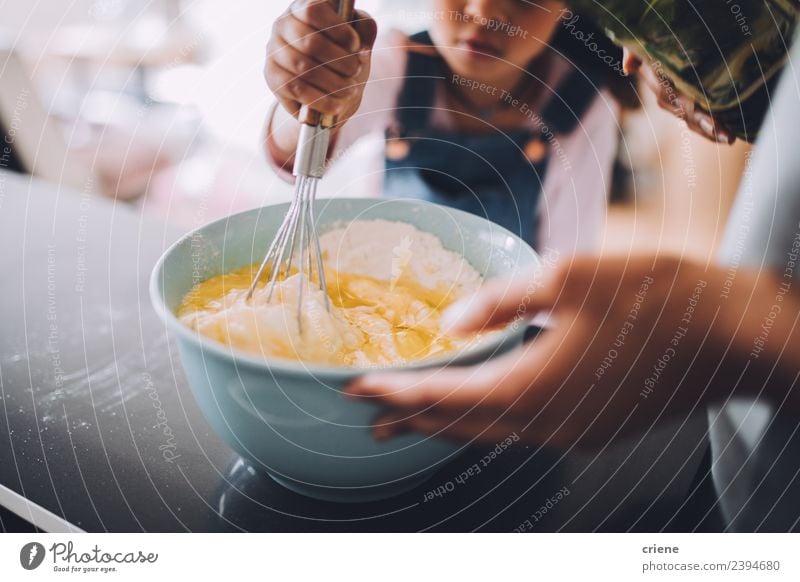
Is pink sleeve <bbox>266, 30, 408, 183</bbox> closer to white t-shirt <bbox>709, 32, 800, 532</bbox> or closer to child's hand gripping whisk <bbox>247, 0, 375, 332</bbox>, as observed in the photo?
child's hand gripping whisk <bbox>247, 0, 375, 332</bbox>

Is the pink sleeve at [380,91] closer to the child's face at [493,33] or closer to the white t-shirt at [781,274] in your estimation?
the child's face at [493,33]

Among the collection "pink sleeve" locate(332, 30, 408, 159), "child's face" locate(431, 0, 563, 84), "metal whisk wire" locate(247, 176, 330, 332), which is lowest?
"metal whisk wire" locate(247, 176, 330, 332)

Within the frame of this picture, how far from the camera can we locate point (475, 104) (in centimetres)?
39

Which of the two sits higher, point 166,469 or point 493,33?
point 493,33

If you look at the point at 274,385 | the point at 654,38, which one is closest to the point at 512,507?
the point at 274,385

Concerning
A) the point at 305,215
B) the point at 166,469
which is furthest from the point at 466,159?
the point at 166,469

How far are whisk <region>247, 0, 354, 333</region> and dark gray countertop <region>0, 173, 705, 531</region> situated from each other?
0.08 m

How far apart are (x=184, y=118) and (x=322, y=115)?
0.08 m

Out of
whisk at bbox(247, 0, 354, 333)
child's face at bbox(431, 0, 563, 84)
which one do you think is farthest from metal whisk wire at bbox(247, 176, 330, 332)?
child's face at bbox(431, 0, 563, 84)

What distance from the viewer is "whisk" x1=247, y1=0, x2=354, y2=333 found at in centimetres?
26

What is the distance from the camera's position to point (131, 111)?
0.99 ft

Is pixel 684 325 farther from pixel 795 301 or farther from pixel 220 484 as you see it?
pixel 220 484

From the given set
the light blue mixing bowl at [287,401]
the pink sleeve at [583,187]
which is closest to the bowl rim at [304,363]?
the light blue mixing bowl at [287,401]

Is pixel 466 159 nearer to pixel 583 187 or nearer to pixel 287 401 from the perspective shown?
pixel 583 187
